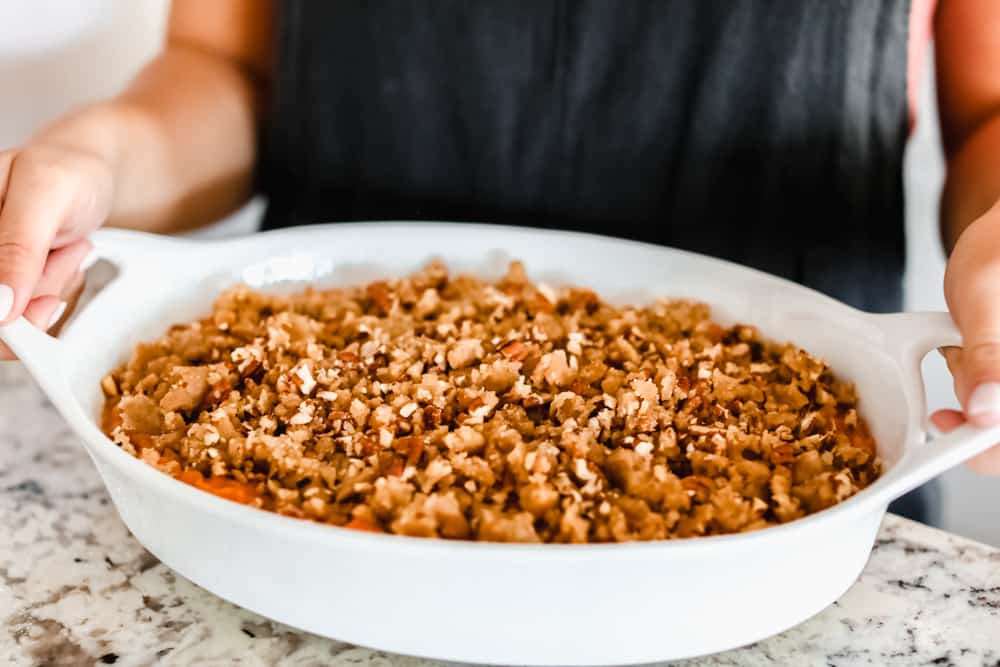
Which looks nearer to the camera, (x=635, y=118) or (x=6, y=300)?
(x=6, y=300)

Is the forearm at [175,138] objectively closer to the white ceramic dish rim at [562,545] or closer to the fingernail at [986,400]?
the white ceramic dish rim at [562,545]

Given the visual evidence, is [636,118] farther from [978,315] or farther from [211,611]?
[211,611]

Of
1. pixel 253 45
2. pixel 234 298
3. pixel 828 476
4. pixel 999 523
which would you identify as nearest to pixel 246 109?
pixel 253 45

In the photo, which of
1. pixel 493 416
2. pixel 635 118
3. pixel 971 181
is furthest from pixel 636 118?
pixel 493 416

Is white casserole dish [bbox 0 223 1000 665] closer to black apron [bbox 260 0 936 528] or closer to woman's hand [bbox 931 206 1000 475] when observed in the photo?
woman's hand [bbox 931 206 1000 475]

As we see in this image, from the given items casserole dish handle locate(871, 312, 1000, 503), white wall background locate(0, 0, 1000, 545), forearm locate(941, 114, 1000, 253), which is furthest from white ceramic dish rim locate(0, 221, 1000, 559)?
white wall background locate(0, 0, 1000, 545)

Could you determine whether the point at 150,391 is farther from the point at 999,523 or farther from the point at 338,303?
the point at 999,523

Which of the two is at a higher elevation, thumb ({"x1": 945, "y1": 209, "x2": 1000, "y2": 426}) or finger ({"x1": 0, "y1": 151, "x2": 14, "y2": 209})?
thumb ({"x1": 945, "y1": 209, "x2": 1000, "y2": 426})
